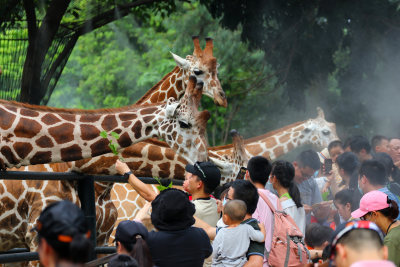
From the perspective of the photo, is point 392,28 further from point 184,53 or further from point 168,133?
point 168,133

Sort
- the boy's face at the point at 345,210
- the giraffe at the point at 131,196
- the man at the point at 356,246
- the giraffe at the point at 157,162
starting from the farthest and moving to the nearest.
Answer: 1. the giraffe at the point at 131,196
2. the boy's face at the point at 345,210
3. the giraffe at the point at 157,162
4. the man at the point at 356,246

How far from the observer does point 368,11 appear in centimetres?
1333

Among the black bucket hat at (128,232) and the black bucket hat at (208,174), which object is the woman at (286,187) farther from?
the black bucket hat at (128,232)

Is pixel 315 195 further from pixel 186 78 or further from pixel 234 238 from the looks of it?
pixel 234 238

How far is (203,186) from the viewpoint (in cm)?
497

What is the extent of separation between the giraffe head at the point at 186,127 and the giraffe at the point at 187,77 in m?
2.80

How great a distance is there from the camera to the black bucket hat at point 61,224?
8.09 ft

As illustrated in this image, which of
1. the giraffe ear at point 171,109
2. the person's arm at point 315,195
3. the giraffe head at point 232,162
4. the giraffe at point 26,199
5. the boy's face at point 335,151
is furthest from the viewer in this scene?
the boy's face at point 335,151

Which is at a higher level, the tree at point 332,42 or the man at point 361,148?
the tree at point 332,42

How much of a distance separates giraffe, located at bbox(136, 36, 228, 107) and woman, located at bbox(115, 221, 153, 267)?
19.5ft

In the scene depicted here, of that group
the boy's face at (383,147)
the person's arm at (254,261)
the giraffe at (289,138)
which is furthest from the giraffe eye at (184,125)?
the boy's face at (383,147)

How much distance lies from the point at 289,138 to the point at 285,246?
6488 mm

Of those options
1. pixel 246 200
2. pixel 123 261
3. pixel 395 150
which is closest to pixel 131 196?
pixel 246 200

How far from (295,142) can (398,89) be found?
4673 millimetres
